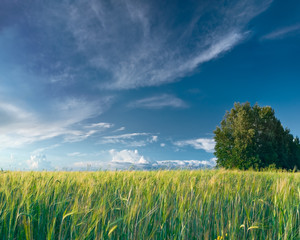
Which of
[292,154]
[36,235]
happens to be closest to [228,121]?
[292,154]

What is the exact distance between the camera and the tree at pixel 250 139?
27844 millimetres

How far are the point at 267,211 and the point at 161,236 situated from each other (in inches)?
79.2

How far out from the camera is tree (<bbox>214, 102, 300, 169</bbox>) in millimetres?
27844

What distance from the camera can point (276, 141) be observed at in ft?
106

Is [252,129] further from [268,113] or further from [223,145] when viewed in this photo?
[268,113]

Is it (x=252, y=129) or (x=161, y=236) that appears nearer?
(x=161, y=236)

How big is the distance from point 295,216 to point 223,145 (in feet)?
93.9

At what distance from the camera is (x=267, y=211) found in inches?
135

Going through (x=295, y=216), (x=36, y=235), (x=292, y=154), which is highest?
(x=292, y=154)

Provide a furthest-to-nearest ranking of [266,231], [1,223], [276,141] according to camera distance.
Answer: [276,141] < [266,231] < [1,223]

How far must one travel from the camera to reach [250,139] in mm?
28391

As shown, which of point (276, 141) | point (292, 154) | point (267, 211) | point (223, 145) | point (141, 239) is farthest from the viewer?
point (292, 154)

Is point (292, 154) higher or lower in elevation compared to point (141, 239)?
higher

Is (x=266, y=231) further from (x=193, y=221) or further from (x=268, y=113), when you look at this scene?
(x=268, y=113)
